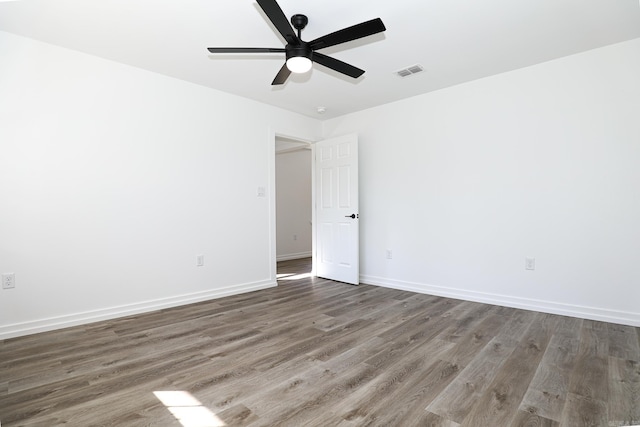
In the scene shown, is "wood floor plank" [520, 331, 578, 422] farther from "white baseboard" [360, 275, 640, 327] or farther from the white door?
the white door

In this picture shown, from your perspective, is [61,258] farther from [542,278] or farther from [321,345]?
[542,278]

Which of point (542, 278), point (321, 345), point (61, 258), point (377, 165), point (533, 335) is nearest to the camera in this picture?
point (321, 345)

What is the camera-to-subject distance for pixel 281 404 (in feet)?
5.61

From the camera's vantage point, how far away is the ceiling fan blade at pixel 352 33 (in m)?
Answer: 1.99

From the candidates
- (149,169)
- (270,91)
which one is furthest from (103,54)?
(270,91)

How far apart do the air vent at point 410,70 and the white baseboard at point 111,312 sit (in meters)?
3.13

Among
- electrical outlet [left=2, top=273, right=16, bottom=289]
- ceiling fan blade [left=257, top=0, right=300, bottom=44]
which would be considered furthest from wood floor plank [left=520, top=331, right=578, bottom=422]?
electrical outlet [left=2, top=273, right=16, bottom=289]

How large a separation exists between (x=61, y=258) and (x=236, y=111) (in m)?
2.46

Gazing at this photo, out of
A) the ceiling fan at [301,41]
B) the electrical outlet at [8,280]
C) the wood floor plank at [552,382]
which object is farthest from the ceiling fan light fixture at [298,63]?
the electrical outlet at [8,280]

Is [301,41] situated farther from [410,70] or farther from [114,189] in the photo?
[114,189]

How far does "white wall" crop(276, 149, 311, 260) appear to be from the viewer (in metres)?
7.05

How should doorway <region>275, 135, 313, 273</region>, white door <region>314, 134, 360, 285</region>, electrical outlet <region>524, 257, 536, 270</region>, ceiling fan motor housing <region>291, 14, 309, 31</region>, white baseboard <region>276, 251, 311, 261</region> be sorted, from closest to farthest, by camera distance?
1. ceiling fan motor housing <region>291, 14, 309, 31</region>
2. electrical outlet <region>524, 257, 536, 270</region>
3. white door <region>314, 134, 360, 285</region>
4. white baseboard <region>276, 251, 311, 261</region>
5. doorway <region>275, 135, 313, 273</region>

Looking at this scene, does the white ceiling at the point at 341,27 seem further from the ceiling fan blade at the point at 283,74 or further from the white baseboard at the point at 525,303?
the white baseboard at the point at 525,303

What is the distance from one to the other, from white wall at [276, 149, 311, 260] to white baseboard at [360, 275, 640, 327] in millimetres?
3077
